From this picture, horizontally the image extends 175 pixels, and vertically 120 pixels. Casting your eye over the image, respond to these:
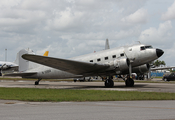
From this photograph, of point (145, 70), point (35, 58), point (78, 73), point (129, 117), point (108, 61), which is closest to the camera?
point (129, 117)

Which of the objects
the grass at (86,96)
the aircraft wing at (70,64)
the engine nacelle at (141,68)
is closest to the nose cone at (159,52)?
the aircraft wing at (70,64)

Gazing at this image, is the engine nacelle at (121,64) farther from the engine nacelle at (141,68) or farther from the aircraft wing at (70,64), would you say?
the engine nacelle at (141,68)

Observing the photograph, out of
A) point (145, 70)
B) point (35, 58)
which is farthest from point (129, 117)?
point (145, 70)

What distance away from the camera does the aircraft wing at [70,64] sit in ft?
71.3

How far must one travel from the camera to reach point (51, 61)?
22625 millimetres

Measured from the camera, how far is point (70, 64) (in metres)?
23.5

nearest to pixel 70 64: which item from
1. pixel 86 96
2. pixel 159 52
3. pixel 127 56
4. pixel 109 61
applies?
pixel 109 61

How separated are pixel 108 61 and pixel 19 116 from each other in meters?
18.0

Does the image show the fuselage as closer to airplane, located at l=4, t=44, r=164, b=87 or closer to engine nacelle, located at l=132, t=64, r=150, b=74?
airplane, located at l=4, t=44, r=164, b=87

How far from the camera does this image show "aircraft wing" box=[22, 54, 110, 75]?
21.7 metres

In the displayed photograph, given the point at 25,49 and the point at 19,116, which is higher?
the point at 25,49

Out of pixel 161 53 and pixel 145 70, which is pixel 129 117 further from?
pixel 145 70

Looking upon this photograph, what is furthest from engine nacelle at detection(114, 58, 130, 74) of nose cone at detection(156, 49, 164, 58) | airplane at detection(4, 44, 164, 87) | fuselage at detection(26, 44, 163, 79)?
nose cone at detection(156, 49, 164, 58)

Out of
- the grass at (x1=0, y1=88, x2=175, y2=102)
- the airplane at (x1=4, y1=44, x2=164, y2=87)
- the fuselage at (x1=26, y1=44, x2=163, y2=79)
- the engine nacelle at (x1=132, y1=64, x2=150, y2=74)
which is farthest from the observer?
the engine nacelle at (x1=132, y1=64, x2=150, y2=74)
